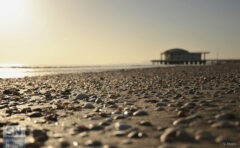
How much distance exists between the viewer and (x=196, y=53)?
66.5 meters

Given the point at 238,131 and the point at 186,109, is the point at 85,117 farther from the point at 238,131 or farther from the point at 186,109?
the point at 238,131

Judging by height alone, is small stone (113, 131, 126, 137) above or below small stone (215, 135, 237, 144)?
below

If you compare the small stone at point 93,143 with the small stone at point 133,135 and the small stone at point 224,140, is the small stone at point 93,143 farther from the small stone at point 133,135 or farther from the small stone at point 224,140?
Answer: the small stone at point 224,140

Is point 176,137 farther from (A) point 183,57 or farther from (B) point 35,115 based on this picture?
(A) point 183,57

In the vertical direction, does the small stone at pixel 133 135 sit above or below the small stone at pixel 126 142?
above

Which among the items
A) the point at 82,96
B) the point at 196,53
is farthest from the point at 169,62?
the point at 82,96

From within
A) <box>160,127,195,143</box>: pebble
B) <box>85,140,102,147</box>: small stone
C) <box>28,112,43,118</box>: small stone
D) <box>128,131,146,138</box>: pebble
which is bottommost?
<box>28,112,43,118</box>: small stone

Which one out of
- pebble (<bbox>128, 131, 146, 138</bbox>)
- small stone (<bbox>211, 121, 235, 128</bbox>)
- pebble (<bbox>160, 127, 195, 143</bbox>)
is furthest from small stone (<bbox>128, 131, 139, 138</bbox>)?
small stone (<bbox>211, 121, 235, 128</bbox>)

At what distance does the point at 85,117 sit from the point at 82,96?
2019 millimetres

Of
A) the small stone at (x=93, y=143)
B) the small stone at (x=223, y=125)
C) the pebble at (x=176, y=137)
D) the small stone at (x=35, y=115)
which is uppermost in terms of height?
the small stone at (x=223, y=125)

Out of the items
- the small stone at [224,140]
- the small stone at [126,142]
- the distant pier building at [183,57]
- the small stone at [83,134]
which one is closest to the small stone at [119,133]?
the small stone at [126,142]

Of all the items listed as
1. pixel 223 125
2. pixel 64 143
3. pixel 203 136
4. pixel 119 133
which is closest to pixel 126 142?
pixel 119 133

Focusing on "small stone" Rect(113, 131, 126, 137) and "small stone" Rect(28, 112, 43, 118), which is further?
"small stone" Rect(28, 112, 43, 118)

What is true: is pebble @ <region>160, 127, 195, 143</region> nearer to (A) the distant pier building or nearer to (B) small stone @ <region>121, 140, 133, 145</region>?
(B) small stone @ <region>121, 140, 133, 145</region>
